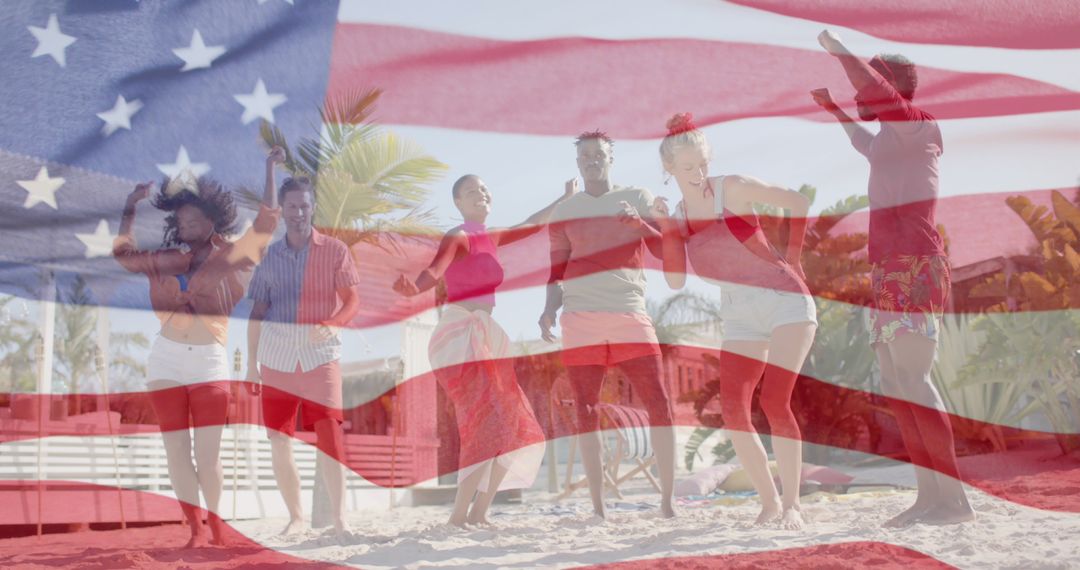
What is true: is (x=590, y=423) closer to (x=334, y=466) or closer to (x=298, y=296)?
(x=334, y=466)

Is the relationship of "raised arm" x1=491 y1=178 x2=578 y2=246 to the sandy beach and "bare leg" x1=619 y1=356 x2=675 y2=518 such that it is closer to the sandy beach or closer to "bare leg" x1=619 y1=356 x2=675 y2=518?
"bare leg" x1=619 y1=356 x2=675 y2=518

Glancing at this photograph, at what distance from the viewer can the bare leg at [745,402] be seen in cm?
409

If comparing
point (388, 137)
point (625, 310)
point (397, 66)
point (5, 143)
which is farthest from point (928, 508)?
point (5, 143)

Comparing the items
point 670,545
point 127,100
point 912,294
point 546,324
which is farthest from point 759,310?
point 127,100

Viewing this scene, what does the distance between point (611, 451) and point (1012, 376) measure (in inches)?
123

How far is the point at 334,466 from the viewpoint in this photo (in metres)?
4.48

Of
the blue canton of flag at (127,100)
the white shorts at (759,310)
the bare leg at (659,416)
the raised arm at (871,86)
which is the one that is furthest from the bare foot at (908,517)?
the blue canton of flag at (127,100)

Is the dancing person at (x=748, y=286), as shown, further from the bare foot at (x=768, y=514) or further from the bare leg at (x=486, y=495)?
the bare leg at (x=486, y=495)

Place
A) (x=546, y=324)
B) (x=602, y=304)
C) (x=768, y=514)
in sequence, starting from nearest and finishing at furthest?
1. (x=768, y=514)
2. (x=602, y=304)
3. (x=546, y=324)

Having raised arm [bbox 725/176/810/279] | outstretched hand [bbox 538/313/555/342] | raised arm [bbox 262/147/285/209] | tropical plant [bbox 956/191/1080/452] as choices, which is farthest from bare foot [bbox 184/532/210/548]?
tropical plant [bbox 956/191/1080/452]

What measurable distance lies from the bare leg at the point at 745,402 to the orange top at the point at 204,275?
2455mm

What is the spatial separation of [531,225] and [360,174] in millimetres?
2497

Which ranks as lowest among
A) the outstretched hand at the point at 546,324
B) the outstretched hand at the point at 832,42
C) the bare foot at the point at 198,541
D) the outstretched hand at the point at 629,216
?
the bare foot at the point at 198,541

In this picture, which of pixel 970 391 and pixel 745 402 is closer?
pixel 745 402
